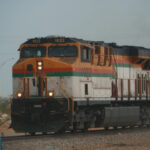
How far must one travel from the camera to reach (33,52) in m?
20.5

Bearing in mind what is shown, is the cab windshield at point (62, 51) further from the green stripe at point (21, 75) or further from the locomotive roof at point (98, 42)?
the green stripe at point (21, 75)

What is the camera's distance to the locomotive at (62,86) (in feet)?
64.2

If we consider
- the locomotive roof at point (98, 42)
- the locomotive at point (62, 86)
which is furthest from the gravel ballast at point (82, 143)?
the locomotive roof at point (98, 42)

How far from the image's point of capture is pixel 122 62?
2419cm

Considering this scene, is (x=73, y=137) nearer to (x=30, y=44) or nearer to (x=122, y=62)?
(x=30, y=44)

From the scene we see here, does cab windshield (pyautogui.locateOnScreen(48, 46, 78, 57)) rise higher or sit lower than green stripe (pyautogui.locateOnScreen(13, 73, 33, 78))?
higher

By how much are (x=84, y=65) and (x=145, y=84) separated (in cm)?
675

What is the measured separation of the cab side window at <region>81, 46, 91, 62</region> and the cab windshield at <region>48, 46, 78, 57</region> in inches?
16.3

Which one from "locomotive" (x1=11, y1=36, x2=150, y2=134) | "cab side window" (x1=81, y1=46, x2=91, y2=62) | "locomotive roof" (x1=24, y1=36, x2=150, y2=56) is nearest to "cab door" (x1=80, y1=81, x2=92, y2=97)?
"locomotive" (x1=11, y1=36, x2=150, y2=134)

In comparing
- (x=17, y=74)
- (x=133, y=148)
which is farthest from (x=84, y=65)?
(x=133, y=148)

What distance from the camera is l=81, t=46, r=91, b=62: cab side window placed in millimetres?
20359

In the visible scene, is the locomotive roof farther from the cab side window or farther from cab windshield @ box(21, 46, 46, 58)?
the cab side window

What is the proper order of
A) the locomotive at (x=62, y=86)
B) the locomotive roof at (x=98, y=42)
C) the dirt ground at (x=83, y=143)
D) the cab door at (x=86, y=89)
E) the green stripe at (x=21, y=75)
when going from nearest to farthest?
the dirt ground at (x=83, y=143), the locomotive at (x=62, y=86), the green stripe at (x=21, y=75), the locomotive roof at (x=98, y=42), the cab door at (x=86, y=89)

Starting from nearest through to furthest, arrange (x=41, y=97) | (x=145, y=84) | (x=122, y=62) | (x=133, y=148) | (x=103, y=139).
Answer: (x=133, y=148), (x=103, y=139), (x=41, y=97), (x=122, y=62), (x=145, y=84)
